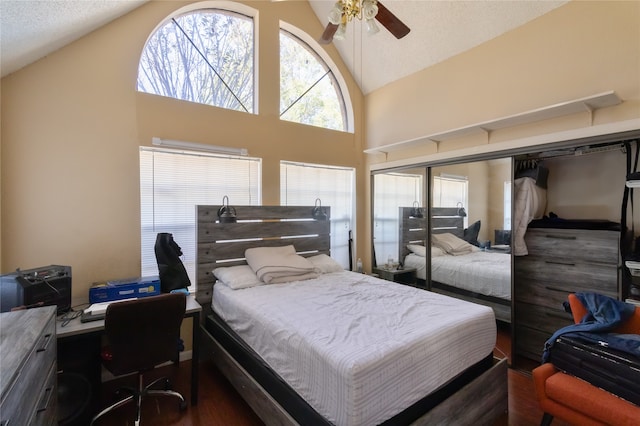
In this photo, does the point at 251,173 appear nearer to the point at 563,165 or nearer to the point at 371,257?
the point at 371,257

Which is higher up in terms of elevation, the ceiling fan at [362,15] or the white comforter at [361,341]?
the ceiling fan at [362,15]

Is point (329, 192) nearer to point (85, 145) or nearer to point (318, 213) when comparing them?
point (318, 213)

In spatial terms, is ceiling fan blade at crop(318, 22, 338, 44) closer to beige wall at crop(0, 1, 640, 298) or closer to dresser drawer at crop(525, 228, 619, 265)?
beige wall at crop(0, 1, 640, 298)

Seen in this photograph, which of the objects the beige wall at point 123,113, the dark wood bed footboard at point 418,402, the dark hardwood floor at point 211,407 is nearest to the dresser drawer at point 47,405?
the dark hardwood floor at point 211,407

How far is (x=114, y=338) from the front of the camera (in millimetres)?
1868

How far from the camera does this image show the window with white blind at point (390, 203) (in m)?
3.79

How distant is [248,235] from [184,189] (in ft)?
2.69

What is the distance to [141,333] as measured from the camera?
6.37 feet

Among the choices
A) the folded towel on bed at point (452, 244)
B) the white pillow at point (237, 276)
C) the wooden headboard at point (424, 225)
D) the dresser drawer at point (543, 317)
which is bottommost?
the dresser drawer at point (543, 317)

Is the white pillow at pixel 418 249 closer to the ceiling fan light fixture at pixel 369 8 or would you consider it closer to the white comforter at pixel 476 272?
the white comforter at pixel 476 272

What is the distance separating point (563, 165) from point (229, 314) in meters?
3.37

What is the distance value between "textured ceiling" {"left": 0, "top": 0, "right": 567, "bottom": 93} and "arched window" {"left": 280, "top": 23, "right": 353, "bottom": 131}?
0.33m

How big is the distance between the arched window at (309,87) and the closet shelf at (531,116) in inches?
42.4

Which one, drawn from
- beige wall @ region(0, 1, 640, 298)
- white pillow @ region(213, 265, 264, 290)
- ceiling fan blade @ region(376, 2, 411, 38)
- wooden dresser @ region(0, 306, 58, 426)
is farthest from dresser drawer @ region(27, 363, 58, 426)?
ceiling fan blade @ region(376, 2, 411, 38)
